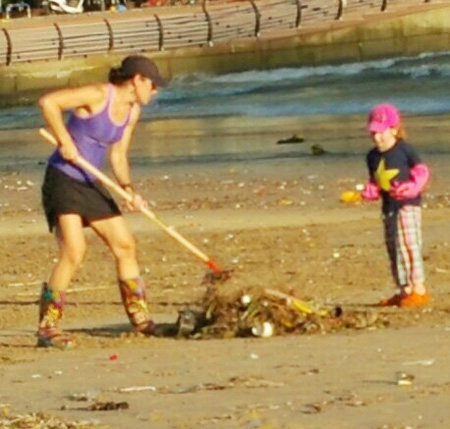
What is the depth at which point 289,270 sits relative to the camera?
1232cm

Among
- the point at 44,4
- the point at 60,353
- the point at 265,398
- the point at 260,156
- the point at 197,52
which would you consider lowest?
the point at 265,398

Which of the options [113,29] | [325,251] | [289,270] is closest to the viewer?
[289,270]

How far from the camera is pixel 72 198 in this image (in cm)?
963

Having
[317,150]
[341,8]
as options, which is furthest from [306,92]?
[317,150]

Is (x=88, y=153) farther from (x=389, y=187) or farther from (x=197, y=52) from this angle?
(x=197, y=52)

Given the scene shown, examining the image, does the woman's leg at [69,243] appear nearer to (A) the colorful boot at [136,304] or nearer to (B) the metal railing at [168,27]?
(A) the colorful boot at [136,304]

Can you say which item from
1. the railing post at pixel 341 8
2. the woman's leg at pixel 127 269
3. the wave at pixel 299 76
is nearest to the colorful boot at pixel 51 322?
the woman's leg at pixel 127 269

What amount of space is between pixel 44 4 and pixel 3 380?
54.5 meters

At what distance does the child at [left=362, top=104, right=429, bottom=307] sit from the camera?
412 inches

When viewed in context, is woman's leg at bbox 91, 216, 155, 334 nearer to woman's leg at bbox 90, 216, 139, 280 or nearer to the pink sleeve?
woman's leg at bbox 90, 216, 139, 280

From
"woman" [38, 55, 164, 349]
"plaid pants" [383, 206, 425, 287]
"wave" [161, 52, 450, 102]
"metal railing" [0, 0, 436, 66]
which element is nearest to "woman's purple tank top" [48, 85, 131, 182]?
"woman" [38, 55, 164, 349]

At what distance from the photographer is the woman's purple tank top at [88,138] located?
31.5ft

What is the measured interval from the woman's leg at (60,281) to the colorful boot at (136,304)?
0.34 meters

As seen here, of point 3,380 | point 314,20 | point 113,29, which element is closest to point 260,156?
point 3,380
